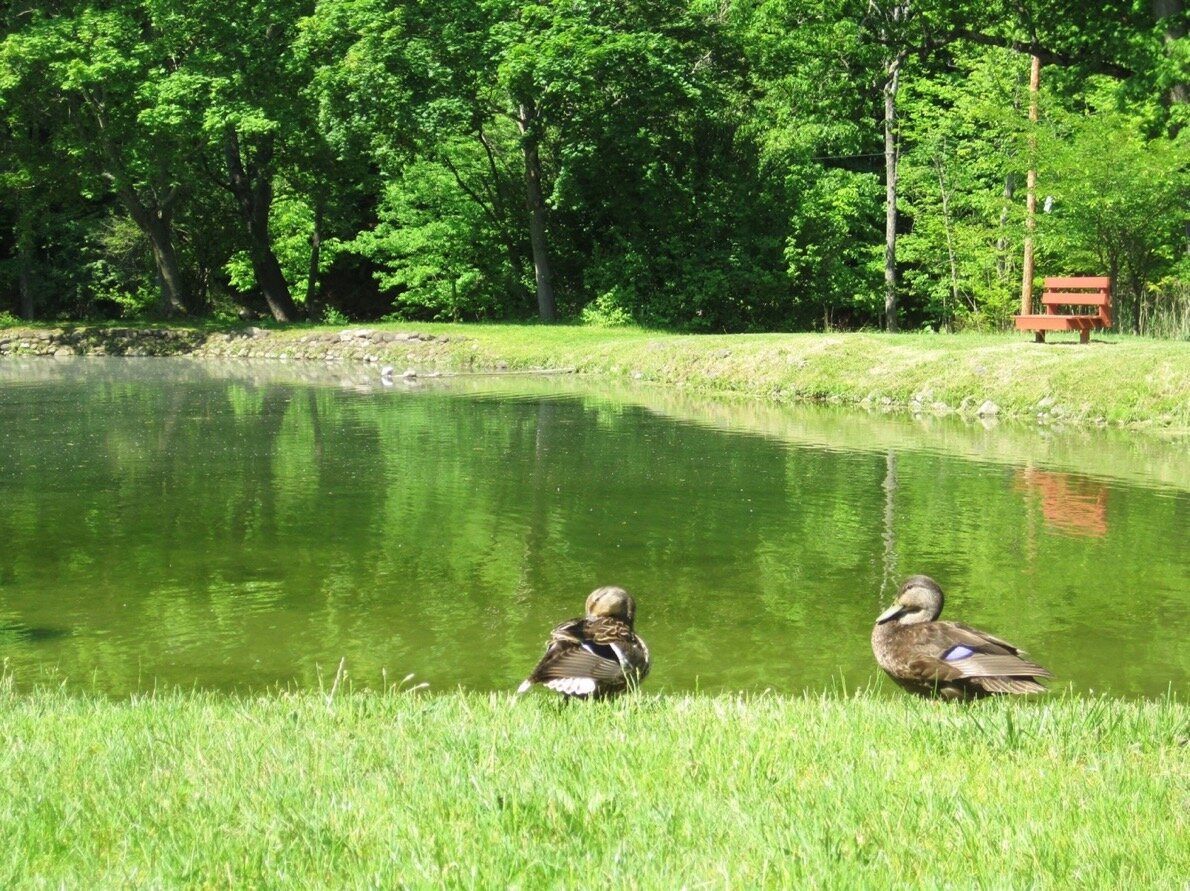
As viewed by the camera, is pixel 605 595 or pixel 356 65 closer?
pixel 605 595

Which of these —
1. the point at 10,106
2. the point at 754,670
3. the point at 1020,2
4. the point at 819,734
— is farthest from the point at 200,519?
the point at 10,106

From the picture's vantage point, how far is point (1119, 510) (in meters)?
11.5

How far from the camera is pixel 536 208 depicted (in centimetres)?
3462

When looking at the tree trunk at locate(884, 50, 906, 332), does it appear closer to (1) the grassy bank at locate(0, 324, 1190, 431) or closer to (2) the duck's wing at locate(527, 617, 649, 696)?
(1) the grassy bank at locate(0, 324, 1190, 431)

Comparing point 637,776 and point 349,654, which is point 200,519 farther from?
point 637,776

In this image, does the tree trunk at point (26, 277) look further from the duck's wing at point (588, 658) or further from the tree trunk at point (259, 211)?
the duck's wing at point (588, 658)

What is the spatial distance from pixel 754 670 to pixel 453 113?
26.0 metres

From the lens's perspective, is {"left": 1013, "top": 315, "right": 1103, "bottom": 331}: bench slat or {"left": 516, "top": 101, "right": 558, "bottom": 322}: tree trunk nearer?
{"left": 1013, "top": 315, "right": 1103, "bottom": 331}: bench slat

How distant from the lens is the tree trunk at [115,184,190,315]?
37.4m

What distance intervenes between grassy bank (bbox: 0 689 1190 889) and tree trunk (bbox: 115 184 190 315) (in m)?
34.3

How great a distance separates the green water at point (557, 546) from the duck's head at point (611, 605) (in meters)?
0.66

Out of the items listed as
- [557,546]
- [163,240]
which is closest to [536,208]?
[163,240]

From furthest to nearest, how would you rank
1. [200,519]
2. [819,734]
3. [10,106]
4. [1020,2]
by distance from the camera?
[10,106]
[1020,2]
[200,519]
[819,734]

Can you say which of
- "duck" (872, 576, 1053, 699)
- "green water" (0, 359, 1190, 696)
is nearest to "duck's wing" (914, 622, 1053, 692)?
"duck" (872, 576, 1053, 699)
